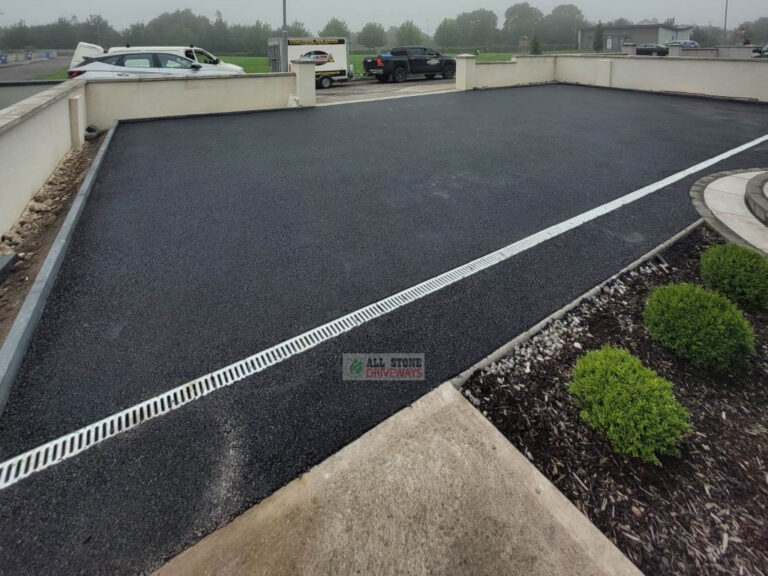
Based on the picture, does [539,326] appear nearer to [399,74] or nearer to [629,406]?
[629,406]

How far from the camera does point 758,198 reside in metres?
4.97

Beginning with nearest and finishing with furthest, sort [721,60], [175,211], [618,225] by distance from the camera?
[618,225] → [175,211] → [721,60]

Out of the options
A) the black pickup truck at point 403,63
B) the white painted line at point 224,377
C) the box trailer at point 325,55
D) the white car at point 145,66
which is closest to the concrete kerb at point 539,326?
the white painted line at point 224,377

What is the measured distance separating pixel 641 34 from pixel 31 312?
7941 centimetres

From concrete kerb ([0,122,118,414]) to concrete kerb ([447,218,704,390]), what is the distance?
7.79 ft

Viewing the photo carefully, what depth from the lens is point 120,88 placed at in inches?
356

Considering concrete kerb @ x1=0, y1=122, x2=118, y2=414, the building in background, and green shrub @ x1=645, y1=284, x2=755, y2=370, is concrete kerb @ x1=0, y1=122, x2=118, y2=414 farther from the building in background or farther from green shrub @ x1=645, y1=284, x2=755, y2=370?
the building in background

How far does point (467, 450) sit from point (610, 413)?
28.6 inches

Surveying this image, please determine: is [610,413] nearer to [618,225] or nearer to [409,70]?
[618,225]

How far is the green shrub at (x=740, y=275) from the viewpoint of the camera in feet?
10.6

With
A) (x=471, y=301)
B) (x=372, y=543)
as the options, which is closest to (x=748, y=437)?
(x=471, y=301)

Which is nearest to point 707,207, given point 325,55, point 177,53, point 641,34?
point 177,53

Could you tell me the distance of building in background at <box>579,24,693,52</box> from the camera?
197 feet

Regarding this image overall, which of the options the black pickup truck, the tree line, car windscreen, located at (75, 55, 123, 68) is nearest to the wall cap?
car windscreen, located at (75, 55, 123, 68)
